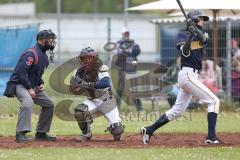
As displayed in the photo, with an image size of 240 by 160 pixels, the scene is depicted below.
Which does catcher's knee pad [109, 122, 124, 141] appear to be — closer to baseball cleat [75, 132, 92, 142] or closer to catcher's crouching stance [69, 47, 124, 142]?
catcher's crouching stance [69, 47, 124, 142]

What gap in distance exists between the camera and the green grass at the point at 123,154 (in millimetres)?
10734

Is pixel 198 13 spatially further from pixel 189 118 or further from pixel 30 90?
pixel 189 118

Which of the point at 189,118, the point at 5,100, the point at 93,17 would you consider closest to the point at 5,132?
the point at 5,100

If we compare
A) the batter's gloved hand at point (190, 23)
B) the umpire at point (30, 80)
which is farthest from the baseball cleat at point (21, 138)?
the batter's gloved hand at point (190, 23)

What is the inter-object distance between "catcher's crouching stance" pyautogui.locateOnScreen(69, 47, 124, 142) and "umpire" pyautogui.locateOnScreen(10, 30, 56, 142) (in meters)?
0.55

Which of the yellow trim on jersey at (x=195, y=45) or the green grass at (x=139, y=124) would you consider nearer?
the yellow trim on jersey at (x=195, y=45)

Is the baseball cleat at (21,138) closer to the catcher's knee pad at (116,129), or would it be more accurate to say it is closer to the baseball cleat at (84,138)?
the baseball cleat at (84,138)

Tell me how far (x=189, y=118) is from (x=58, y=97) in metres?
3.48

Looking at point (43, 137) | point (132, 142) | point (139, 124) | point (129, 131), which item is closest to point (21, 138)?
point (43, 137)

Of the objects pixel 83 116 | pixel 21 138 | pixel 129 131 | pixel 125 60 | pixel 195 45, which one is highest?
pixel 195 45

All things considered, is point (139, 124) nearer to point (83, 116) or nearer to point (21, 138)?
point (83, 116)

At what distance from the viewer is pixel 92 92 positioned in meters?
13.3

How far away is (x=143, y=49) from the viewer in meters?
25.6

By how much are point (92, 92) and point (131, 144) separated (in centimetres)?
120
